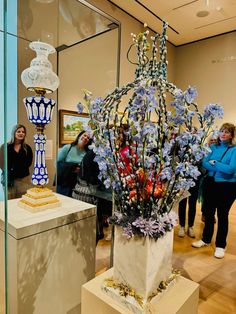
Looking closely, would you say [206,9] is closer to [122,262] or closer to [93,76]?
[93,76]

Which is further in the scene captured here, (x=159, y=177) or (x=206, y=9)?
(x=206, y=9)

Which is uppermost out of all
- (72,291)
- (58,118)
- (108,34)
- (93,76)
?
(108,34)

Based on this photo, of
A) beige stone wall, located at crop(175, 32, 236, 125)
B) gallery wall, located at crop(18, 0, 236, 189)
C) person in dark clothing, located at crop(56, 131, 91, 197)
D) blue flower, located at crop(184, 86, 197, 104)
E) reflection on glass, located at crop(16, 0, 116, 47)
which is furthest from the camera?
beige stone wall, located at crop(175, 32, 236, 125)

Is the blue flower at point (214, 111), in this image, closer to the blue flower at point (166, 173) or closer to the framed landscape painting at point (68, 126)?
the blue flower at point (166, 173)

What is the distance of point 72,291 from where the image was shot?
56.4 inches

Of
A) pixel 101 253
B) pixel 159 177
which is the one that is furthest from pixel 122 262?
pixel 101 253

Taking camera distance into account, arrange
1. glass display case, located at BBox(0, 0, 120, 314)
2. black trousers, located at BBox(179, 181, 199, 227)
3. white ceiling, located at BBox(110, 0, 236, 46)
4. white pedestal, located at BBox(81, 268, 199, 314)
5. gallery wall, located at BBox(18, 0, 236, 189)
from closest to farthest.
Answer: white pedestal, located at BBox(81, 268, 199, 314) < glass display case, located at BBox(0, 0, 120, 314) < gallery wall, located at BBox(18, 0, 236, 189) < black trousers, located at BBox(179, 181, 199, 227) < white ceiling, located at BBox(110, 0, 236, 46)

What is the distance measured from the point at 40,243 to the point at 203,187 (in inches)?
85.4

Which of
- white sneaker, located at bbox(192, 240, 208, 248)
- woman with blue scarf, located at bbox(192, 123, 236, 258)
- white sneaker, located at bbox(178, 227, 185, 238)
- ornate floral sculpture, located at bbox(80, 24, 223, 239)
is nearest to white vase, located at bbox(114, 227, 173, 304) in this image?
ornate floral sculpture, located at bbox(80, 24, 223, 239)

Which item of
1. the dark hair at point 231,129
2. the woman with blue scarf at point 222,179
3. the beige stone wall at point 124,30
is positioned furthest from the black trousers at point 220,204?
the beige stone wall at point 124,30

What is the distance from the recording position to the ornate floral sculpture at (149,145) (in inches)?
32.2

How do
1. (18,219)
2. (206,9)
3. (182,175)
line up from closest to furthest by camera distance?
(182,175) < (18,219) < (206,9)

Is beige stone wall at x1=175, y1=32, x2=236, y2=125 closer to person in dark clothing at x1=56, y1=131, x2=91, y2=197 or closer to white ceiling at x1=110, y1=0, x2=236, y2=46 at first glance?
white ceiling at x1=110, y1=0, x2=236, y2=46

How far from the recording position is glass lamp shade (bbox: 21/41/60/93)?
136cm
